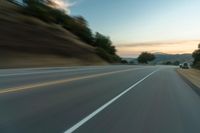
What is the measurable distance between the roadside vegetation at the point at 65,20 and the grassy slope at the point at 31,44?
4.78 meters

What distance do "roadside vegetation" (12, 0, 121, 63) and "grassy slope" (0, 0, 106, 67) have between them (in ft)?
15.7

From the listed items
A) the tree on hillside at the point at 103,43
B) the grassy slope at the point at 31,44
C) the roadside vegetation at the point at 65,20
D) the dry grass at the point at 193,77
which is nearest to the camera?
the dry grass at the point at 193,77

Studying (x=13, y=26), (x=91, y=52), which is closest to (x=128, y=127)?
(x=13, y=26)

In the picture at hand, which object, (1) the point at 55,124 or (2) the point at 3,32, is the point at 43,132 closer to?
(1) the point at 55,124

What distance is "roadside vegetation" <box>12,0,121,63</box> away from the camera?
9809 centimetres

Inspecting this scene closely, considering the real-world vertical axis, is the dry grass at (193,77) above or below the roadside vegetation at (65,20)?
below

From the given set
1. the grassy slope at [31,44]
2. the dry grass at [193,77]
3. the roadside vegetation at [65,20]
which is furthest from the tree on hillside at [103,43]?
the dry grass at [193,77]

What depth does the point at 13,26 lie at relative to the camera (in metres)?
74.8

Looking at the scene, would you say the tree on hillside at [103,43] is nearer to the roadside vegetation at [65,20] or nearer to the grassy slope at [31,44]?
the roadside vegetation at [65,20]

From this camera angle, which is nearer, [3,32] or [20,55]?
[20,55]

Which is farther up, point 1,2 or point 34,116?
point 1,2

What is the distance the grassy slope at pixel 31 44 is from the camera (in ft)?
210

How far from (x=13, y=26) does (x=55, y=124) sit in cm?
6639

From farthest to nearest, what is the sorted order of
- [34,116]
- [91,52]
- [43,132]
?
1. [91,52]
2. [34,116]
3. [43,132]
